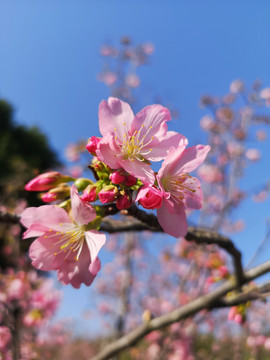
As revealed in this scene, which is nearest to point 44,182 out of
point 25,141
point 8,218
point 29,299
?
point 8,218

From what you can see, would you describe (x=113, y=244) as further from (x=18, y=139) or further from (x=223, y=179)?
(x=18, y=139)

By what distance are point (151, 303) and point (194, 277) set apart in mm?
3619

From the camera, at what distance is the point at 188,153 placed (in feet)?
2.59

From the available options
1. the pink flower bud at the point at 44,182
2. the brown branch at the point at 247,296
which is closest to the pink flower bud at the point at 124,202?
the pink flower bud at the point at 44,182

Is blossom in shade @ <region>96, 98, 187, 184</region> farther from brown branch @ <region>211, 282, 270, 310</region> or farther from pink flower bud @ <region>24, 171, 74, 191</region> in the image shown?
brown branch @ <region>211, 282, 270, 310</region>

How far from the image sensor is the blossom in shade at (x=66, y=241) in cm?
72

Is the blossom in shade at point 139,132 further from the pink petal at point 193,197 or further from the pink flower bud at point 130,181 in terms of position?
the pink petal at point 193,197

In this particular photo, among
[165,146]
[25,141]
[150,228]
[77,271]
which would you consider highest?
[25,141]

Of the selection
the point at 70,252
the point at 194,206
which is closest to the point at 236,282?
the point at 194,206

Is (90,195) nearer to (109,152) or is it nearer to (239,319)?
(109,152)

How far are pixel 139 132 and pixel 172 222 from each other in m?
0.32

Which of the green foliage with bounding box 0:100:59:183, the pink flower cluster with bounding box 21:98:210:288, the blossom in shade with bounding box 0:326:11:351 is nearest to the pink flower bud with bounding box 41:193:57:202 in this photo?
the pink flower cluster with bounding box 21:98:210:288

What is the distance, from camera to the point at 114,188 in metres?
0.71

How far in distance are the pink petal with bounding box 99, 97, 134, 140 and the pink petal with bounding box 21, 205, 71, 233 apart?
269mm
